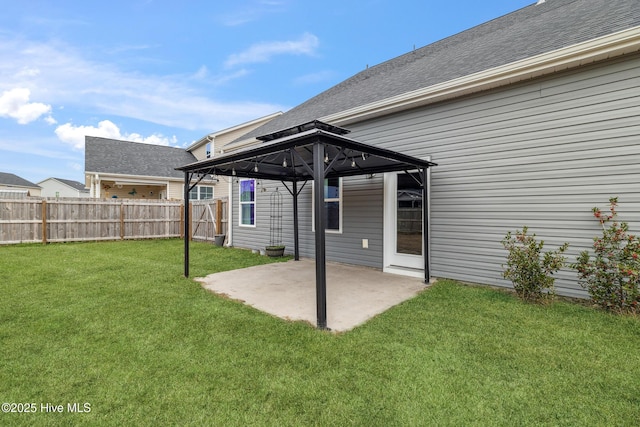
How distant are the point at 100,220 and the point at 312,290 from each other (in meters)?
10.1

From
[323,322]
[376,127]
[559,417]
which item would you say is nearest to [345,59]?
[376,127]

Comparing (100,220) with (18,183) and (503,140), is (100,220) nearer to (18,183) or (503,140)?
(503,140)

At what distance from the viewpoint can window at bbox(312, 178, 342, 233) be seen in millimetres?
6762

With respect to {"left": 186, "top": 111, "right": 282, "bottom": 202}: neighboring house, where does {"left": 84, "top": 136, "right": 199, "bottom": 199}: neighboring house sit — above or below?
below

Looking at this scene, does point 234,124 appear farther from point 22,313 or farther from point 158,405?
point 158,405

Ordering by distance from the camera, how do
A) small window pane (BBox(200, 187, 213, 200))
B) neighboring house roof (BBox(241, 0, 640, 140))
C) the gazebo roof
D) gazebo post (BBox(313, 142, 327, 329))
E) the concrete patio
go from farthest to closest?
small window pane (BBox(200, 187, 213, 200))
neighboring house roof (BBox(241, 0, 640, 140))
the concrete patio
the gazebo roof
gazebo post (BBox(313, 142, 327, 329))

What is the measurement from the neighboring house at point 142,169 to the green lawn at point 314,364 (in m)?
13.0

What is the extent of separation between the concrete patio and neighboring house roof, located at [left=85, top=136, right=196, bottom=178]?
11480 millimetres

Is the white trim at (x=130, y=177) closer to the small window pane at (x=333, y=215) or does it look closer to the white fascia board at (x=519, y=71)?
the small window pane at (x=333, y=215)

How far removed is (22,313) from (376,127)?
20.5 ft

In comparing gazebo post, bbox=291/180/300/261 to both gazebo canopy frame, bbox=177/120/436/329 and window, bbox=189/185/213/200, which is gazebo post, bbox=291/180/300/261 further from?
window, bbox=189/185/213/200

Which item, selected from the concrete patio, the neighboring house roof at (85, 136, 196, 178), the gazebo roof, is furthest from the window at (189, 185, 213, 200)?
the concrete patio

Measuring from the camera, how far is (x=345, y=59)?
47.6 feet

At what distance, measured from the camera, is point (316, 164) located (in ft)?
10.4
